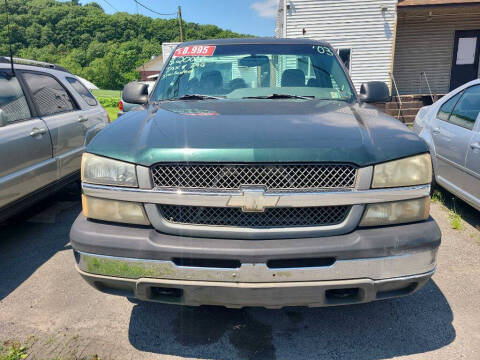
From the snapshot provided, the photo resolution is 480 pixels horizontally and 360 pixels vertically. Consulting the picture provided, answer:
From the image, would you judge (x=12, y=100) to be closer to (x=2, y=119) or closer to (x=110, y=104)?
(x=2, y=119)

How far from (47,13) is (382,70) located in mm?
35081

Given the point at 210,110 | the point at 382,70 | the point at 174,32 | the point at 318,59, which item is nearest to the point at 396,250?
the point at 210,110

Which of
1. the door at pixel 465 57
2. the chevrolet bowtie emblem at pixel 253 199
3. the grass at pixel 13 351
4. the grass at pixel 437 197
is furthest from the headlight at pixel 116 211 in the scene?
the door at pixel 465 57

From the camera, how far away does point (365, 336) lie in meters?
2.56

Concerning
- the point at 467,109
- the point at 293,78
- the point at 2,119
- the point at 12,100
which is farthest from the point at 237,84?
the point at 467,109

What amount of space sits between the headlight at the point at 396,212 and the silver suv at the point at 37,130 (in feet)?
10.3

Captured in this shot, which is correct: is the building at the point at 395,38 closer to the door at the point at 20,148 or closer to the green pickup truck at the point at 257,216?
the door at the point at 20,148

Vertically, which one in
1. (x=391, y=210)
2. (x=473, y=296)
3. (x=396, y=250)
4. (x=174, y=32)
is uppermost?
(x=174, y=32)

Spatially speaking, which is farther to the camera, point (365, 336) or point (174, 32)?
point (174, 32)

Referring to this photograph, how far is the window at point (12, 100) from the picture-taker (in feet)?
12.8

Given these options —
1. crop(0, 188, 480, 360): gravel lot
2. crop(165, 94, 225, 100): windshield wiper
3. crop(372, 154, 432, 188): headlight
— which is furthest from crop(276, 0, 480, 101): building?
crop(372, 154, 432, 188): headlight

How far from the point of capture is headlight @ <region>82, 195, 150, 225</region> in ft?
7.01

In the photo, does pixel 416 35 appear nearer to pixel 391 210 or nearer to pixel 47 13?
pixel 391 210

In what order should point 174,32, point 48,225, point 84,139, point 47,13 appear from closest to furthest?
point 48,225 < point 84,139 < point 47,13 < point 174,32
